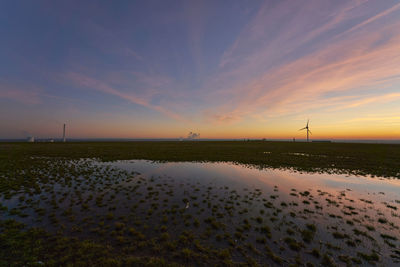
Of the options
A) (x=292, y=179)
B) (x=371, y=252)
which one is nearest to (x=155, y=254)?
(x=371, y=252)

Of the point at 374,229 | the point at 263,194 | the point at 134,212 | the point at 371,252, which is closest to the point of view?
the point at 371,252

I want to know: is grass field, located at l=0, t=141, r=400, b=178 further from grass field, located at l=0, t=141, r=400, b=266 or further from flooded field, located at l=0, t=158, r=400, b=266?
grass field, located at l=0, t=141, r=400, b=266

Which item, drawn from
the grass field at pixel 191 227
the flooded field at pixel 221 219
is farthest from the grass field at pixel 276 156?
the grass field at pixel 191 227

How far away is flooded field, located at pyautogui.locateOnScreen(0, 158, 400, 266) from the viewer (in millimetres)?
7422

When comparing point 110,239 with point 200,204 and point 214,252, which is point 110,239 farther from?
point 200,204

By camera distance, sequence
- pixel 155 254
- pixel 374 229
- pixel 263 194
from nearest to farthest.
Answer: pixel 155 254, pixel 374 229, pixel 263 194

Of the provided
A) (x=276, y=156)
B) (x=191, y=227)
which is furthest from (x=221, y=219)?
(x=276, y=156)

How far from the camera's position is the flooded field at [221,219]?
742cm

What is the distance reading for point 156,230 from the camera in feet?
30.0

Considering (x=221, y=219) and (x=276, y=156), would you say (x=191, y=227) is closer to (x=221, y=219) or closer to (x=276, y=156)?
(x=221, y=219)

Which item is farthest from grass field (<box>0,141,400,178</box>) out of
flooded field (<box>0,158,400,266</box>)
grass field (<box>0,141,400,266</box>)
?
grass field (<box>0,141,400,266</box>)

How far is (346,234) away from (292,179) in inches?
518

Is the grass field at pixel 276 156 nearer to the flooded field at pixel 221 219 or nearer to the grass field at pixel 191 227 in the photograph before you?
the flooded field at pixel 221 219

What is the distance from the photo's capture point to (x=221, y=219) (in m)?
10.7
